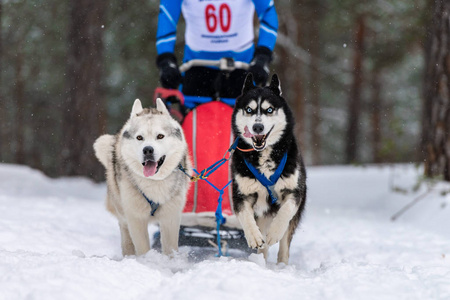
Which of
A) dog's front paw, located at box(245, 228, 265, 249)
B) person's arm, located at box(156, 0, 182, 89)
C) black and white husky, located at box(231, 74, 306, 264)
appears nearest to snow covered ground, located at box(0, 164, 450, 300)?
dog's front paw, located at box(245, 228, 265, 249)

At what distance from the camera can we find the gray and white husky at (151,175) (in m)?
3.12

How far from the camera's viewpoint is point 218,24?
13.4ft

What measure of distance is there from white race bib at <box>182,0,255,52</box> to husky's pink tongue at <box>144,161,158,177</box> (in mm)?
1486

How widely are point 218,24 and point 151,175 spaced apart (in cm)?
169

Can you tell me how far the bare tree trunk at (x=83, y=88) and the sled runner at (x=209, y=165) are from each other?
4.96 m

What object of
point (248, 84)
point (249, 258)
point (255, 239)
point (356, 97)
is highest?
point (248, 84)

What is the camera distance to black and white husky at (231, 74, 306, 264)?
10.3 feet

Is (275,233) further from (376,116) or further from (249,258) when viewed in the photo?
(376,116)

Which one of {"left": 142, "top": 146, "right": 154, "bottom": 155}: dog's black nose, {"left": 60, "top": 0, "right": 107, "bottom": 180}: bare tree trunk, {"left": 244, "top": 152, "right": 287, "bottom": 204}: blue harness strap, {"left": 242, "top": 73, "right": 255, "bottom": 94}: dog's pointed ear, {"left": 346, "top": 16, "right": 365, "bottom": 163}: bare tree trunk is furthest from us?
{"left": 346, "top": 16, "right": 365, "bottom": 163}: bare tree trunk

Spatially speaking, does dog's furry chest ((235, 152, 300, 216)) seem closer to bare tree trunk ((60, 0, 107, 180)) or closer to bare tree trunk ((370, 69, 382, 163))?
bare tree trunk ((60, 0, 107, 180))

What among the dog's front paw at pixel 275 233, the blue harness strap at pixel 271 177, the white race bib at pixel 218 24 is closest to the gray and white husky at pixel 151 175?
the blue harness strap at pixel 271 177

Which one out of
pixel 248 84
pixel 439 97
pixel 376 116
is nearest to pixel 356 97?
pixel 376 116

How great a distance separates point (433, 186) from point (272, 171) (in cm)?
379

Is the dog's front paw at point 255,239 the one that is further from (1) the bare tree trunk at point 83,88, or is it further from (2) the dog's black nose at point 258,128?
(1) the bare tree trunk at point 83,88
